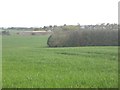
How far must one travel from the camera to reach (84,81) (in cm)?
984

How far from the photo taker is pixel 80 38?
49938 millimetres

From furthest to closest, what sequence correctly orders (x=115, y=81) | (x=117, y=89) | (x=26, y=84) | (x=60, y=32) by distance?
1. (x=60, y=32)
2. (x=115, y=81)
3. (x=26, y=84)
4. (x=117, y=89)

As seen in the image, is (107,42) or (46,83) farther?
(107,42)

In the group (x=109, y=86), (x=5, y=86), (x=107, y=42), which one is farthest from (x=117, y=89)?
(x=107, y=42)

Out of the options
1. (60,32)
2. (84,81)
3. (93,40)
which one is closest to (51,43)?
(60,32)

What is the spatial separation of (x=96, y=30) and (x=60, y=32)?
18.8ft

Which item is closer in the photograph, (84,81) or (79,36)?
(84,81)

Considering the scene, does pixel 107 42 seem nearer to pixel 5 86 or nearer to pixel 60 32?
pixel 60 32

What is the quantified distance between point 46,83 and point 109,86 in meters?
1.85

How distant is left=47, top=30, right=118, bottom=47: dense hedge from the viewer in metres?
47.9

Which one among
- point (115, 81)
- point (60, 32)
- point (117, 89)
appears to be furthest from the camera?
point (60, 32)

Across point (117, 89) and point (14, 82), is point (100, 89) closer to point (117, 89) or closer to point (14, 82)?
point (117, 89)

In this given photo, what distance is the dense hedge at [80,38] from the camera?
47875 mm

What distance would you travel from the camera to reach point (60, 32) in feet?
168
